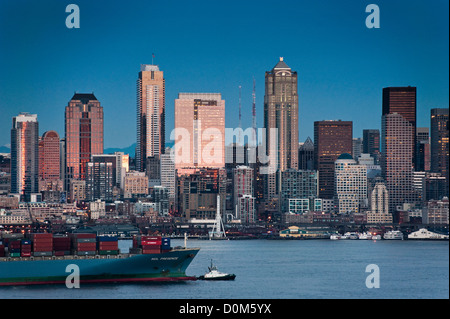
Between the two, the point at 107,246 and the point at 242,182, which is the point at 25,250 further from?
the point at 242,182

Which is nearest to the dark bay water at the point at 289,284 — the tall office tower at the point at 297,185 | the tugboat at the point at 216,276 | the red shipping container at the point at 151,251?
the tugboat at the point at 216,276

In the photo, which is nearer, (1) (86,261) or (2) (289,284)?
(2) (289,284)

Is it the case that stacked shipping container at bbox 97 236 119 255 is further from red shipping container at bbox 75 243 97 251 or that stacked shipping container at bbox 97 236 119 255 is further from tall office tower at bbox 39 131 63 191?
tall office tower at bbox 39 131 63 191

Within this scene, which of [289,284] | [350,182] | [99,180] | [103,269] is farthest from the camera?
[99,180]

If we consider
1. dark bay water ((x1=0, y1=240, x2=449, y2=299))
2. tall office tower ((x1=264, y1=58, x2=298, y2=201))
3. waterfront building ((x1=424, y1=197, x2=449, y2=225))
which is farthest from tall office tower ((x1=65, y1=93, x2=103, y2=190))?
dark bay water ((x1=0, y1=240, x2=449, y2=299))

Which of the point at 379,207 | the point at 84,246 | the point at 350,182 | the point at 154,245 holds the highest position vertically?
the point at 350,182

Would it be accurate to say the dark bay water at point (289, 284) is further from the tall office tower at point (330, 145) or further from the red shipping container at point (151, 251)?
the tall office tower at point (330, 145)

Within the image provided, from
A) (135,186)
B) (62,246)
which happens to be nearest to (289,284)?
(62,246)
